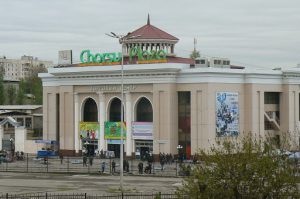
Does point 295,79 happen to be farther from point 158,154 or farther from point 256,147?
point 256,147

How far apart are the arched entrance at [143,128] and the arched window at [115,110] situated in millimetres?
3522

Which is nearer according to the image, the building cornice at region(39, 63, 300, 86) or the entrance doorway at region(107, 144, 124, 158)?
the building cornice at region(39, 63, 300, 86)

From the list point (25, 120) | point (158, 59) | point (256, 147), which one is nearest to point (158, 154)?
point (158, 59)

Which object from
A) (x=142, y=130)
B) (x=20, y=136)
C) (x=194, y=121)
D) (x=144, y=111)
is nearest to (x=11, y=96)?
(x=20, y=136)

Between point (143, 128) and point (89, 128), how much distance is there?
8384mm

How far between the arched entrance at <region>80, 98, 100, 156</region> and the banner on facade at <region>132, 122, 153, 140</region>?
229 inches

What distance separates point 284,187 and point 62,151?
73.0m

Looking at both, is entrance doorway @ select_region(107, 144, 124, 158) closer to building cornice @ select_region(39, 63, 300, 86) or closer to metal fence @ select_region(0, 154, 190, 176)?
metal fence @ select_region(0, 154, 190, 176)

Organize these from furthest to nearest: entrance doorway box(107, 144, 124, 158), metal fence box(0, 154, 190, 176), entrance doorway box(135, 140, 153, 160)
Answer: entrance doorway box(107, 144, 124, 158) < entrance doorway box(135, 140, 153, 160) < metal fence box(0, 154, 190, 176)

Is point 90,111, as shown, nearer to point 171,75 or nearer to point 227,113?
point 171,75

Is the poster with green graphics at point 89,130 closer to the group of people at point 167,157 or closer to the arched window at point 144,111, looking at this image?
the arched window at point 144,111

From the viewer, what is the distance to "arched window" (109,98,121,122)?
10231cm

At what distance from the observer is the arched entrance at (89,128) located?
103000mm

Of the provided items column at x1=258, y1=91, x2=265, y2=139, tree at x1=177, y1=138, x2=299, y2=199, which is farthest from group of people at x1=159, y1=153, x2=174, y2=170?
tree at x1=177, y1=138, x2=299, y2=199
